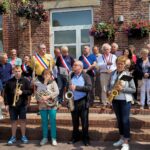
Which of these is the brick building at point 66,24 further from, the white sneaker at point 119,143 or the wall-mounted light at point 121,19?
the white sneaker at point 119,143

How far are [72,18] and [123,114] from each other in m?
6.02

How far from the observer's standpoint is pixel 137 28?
1095 cm

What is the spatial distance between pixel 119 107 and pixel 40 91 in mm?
1697

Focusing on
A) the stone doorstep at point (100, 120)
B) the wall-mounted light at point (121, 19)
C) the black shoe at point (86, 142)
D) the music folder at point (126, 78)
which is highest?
the wall-mounted light at point (121, 19)

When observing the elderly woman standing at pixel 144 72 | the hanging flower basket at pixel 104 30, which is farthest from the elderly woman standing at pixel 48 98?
the hanging flower basket at pixel 104 30

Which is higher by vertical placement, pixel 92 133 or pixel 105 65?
pixel 105 65

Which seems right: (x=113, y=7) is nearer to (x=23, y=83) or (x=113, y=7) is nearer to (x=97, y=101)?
(x=97, y=101)

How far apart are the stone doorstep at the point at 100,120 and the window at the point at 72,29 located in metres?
3.83

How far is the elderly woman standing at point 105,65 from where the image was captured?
342 inches

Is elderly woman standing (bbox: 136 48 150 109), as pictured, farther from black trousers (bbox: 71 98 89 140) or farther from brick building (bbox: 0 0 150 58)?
brick building (bbox: 0 0 150 58)

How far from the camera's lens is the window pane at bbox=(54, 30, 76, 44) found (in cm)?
1213

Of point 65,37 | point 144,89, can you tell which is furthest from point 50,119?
point 65,37

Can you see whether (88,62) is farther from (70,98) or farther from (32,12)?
(32,12)

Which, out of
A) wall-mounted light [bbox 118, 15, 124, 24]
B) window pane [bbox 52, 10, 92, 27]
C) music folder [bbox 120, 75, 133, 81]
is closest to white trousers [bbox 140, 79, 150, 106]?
music folder [bbox 120, 75, 133, 81]
